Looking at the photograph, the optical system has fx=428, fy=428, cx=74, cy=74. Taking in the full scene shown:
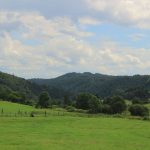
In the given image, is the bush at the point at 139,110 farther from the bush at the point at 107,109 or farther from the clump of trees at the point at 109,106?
the bush at the point at 107,109

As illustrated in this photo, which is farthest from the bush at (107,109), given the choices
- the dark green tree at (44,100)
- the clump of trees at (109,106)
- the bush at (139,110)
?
the dark green tree at (44,100)

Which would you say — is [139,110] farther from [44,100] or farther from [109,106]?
[44,100]

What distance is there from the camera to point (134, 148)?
41.8 metres

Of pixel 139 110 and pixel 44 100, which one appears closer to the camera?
pixel 139 110

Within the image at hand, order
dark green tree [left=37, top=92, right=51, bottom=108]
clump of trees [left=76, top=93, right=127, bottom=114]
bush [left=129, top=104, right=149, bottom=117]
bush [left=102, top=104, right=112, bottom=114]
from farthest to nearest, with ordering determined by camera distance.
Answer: dark green tree [left=37, top=92, right=51, bottom=108] → clump of trees [left=76, top=93, right=127, bottom=114] → bush [left=102, top=104, right=112, bottom=114] → bush [left=129, top=104, right=149, bottom=117]

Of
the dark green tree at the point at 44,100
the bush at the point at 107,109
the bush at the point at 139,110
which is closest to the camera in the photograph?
the bush at the point at 139,110

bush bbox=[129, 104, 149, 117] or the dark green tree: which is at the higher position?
the dark green tree

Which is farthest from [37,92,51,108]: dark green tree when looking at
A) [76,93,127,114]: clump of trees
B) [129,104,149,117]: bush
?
[129,104,149,117]: bush

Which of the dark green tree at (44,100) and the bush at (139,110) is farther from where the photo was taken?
the dark green tree at (44,100)

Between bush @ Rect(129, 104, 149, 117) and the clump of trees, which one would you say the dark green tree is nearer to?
the clump of trees

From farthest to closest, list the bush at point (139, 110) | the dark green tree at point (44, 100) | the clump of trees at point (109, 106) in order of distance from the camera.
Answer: the dark green tree at point (44, 100)
the clump of trees at point (109, 106)
the bush at point (139, 110)

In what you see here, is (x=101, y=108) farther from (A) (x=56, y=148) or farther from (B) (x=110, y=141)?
(A) (x=56, y=148)

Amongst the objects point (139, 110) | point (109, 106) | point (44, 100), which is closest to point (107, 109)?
point (109, 106)

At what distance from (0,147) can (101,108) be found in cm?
10271
